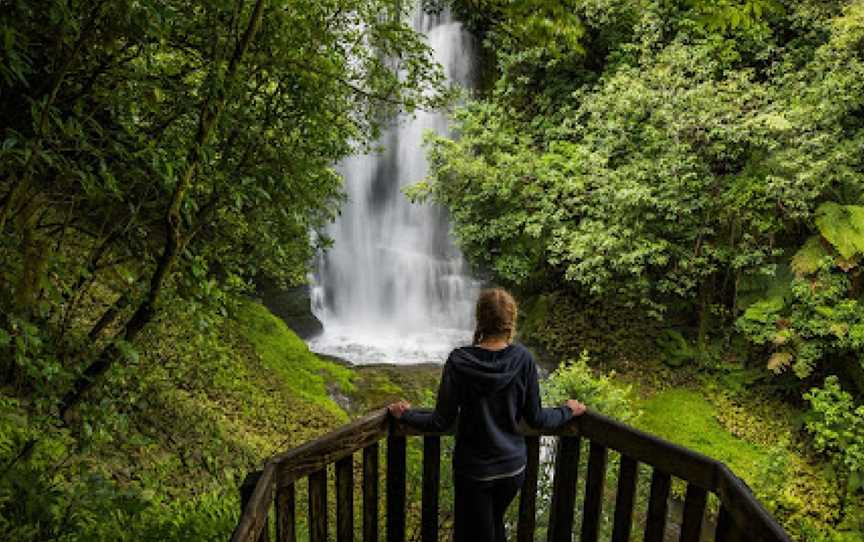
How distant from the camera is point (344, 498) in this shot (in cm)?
255

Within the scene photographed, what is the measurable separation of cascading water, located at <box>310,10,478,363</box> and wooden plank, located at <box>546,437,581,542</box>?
10522mm

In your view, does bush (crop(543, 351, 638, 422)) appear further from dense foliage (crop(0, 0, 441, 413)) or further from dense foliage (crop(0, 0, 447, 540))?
dense foliage (crop(0, 0, 441, 413))

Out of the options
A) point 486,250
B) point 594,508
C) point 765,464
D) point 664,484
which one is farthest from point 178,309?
point 486,250

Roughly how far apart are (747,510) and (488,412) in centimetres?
95

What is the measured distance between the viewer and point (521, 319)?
526 inches

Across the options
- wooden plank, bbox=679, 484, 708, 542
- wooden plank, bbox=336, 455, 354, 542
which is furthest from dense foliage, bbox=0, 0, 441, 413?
wooden plank, bbox=679, 484, 708, 542

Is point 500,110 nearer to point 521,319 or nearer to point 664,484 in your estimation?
point 521,319

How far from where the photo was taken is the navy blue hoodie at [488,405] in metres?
2.25

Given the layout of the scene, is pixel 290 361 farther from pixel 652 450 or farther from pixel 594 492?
pixel 652 450

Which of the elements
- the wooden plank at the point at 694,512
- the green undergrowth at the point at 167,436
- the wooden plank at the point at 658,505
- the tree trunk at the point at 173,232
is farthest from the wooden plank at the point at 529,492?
the tree trunk at the point at 173,232

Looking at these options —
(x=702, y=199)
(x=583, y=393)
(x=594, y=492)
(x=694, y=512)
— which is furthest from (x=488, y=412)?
(x=702, y=199)

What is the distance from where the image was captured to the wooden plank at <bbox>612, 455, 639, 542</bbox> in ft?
7.93

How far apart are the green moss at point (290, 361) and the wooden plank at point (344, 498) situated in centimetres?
500

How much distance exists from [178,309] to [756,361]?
11083 mm
